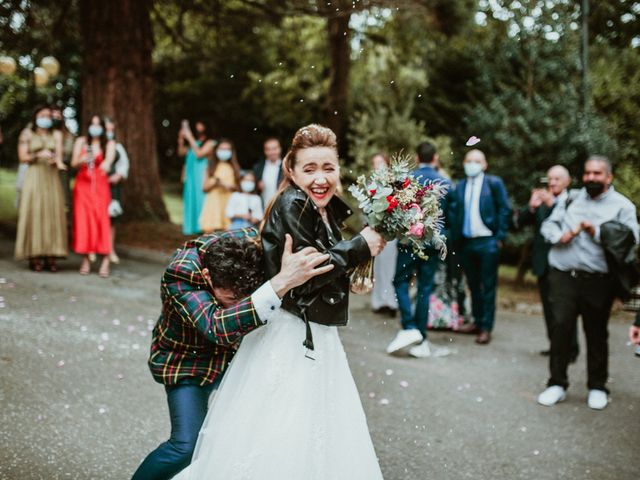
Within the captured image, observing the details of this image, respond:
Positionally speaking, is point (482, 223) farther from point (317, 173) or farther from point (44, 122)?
point (44, 122)

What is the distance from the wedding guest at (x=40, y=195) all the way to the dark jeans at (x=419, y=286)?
4861mm

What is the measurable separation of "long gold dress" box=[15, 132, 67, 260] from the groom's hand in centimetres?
742

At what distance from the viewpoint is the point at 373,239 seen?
10.8 feet

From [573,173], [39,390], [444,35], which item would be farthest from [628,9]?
[39,390]

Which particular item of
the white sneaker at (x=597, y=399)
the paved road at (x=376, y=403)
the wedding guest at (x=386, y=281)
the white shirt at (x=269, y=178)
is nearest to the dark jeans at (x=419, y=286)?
the paved road at (x=376, y=403)

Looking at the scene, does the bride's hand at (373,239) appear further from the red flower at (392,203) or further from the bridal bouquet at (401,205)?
the red flower at (392,203)

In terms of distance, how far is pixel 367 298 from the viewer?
10523mm

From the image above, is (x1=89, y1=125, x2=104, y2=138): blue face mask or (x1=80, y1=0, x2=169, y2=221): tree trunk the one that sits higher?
(x1=80, y1=0, x2=169, y2=221): tree trunk

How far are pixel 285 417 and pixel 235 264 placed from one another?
0.72 m

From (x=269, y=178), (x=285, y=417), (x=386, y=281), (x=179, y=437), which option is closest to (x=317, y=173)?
(x=285, y=417)

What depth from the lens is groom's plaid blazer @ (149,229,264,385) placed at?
10.3 ft

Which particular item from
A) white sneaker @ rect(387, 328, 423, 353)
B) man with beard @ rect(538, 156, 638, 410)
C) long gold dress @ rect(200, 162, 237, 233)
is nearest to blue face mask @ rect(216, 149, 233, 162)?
long gold dress @ rect(200, 162, 237, 233)

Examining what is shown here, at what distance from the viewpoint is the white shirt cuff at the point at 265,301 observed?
309cm

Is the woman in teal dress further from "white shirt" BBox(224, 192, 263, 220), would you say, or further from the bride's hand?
the bride's hand
